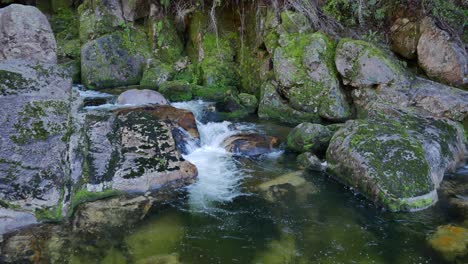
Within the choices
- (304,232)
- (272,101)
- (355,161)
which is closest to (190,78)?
(272,101)

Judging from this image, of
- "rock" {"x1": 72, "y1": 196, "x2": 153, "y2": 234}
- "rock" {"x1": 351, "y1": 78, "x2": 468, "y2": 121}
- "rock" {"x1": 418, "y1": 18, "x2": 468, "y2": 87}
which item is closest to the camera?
"rock" {"x1": 72, "y1": 196, "x2": 153, "y2": 234}

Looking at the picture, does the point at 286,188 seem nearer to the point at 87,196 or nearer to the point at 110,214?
the point at 110,214

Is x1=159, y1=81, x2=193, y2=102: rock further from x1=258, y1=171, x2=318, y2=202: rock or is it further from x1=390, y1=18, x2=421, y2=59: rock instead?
x1=390, y1=18, x2=421, y2=59: rock

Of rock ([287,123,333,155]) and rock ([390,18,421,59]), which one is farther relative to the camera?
rock ([390,18,421,59])

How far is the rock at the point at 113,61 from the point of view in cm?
1102

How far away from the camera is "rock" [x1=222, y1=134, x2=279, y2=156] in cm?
746

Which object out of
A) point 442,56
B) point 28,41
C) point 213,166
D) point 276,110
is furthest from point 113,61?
point 442,56

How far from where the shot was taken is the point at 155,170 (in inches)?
229

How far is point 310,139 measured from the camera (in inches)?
290

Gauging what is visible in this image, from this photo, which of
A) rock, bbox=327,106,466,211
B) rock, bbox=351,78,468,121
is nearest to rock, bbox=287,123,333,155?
rock, bbox=327,106,466,211

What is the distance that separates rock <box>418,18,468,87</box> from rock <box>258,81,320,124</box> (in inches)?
116

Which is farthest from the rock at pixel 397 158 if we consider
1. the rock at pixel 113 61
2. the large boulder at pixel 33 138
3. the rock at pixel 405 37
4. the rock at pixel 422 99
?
the rock at pixel 113 61

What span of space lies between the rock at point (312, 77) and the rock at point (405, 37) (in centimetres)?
171

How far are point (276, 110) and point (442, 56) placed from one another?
13.1 ft
